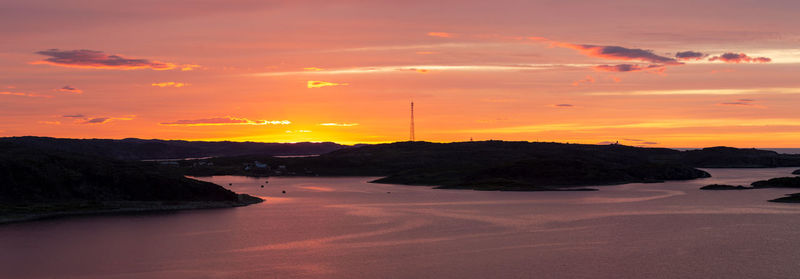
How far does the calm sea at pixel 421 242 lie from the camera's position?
63.6 metres

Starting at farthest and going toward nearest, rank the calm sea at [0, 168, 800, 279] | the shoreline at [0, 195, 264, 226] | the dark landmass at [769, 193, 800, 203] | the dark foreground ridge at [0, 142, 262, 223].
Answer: the dark landmass at [769, 193, 800, 203]
the dark foreground ridge at [0, 142, 262, 223]
the shoreline at [0, 195, 264, 226]
the calm sea at [0, 168, 800, 279]

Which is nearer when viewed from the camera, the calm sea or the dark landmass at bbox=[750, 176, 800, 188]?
the calm sea

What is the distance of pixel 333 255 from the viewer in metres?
72.4

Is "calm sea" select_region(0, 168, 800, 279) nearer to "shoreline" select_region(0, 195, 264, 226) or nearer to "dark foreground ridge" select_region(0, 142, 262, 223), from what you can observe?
"shoreline" select_region(0, 195, 264, 226)

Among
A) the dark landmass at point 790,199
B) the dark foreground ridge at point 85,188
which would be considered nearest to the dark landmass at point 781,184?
the dark landmass at point 790,199

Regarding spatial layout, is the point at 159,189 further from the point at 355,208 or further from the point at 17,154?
the point at 355,208

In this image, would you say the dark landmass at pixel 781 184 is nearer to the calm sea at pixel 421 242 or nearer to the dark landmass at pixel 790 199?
the dark landmass at pixel 790 199

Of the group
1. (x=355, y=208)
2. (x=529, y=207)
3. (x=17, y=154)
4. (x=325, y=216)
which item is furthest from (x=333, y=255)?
(x=17, y=154)

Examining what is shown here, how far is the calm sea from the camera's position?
6359cm

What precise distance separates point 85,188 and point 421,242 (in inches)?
Answer: 2606

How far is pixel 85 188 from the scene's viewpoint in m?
120

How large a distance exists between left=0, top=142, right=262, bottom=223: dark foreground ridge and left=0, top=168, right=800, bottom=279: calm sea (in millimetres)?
6452

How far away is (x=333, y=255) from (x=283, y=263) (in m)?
6.72

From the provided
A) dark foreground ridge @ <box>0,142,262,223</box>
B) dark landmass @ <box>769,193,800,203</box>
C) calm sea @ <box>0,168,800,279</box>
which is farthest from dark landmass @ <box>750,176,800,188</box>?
dark foreground ridge @ <box>0,142,262,223</box>
